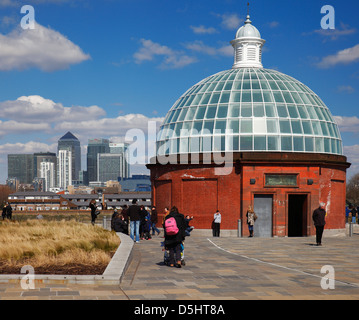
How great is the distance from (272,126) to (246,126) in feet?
5.54

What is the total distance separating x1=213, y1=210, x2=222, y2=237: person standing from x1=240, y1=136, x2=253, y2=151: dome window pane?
486 centimetres

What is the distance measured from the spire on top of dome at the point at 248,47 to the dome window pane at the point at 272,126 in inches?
328

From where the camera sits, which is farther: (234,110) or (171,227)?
(234,110)

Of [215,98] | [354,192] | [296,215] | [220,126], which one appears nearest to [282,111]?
[220,126]

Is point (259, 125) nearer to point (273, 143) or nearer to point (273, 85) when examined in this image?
point (273, 143)

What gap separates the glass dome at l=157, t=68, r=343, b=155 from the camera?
3300 cm

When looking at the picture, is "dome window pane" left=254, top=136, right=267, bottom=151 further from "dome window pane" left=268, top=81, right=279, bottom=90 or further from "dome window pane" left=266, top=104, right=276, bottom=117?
"dome window pane" left=268, top=81, right=279, bottom=90

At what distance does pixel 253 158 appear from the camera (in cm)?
3167

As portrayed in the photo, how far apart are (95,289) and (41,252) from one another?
5.17 meters

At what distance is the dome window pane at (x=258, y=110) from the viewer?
3341 centimetres

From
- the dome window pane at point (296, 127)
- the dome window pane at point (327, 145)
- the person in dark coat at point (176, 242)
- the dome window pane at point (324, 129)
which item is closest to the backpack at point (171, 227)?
the person in dark coat at point (176, 242)

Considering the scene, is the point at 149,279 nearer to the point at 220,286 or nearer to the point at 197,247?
the point at 220,286

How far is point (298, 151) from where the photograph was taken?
33.1 m

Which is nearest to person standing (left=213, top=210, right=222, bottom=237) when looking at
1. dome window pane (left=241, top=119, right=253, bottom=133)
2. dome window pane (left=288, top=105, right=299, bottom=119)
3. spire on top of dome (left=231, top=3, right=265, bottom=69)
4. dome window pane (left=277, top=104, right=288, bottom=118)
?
dome window pane (left=241, top=119, right=253, bottom=133)
